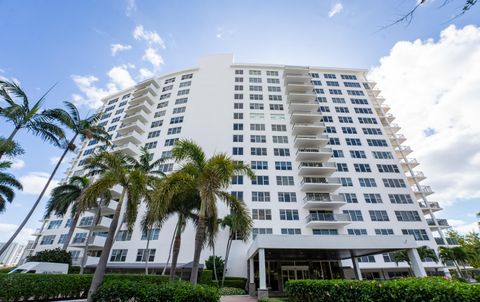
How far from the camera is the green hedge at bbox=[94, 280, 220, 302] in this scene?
8.22 metres

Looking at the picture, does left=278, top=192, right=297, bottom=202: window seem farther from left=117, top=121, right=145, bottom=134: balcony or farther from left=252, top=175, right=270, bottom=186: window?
left=117, top=121, right=145, bottom=134: balcony

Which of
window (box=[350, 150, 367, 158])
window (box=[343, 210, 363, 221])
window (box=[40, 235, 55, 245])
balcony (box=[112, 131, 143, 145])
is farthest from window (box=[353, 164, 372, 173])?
window (box=[40, 235, 55, 245])

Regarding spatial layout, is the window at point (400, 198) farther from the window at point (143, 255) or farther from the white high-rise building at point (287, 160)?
the window at point (143, 255)

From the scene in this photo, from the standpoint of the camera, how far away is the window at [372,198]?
103 ft

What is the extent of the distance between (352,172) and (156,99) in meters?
38.5

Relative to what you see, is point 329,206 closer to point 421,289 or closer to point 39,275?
point 421,289

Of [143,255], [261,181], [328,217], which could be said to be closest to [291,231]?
[328,217]

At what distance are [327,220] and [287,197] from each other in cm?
579

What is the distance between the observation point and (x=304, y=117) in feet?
123

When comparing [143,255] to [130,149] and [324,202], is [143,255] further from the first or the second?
[324,202]

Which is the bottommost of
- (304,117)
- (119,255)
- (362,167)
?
(119,255)

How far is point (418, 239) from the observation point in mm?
29203

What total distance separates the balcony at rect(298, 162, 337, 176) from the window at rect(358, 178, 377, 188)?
4362 mm

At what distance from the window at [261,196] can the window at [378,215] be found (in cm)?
1451
